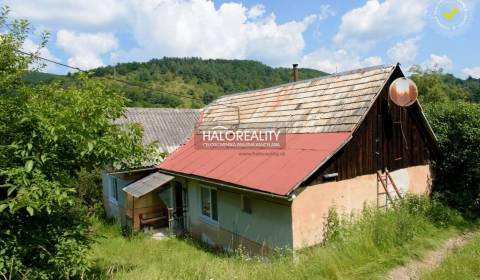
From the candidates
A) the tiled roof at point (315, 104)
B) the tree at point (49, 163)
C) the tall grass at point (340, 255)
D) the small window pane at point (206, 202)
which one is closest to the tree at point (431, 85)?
the tiled roof at point (315, 104)

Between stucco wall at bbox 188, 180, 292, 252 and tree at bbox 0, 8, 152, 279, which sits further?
stucco wall at bbox 188, 180, 292, 252

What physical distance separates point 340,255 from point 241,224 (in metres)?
4.24

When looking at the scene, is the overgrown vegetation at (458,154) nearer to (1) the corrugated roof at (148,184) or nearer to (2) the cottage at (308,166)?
(2) the cottage at (308,166)

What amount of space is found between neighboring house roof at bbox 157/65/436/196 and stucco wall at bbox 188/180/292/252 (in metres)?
0.66


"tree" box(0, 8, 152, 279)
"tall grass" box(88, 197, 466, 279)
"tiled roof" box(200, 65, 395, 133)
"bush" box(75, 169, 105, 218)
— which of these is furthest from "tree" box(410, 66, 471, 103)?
"tree" box(0, 8, 152, 279)

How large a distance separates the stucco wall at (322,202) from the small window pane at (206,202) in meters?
4.58

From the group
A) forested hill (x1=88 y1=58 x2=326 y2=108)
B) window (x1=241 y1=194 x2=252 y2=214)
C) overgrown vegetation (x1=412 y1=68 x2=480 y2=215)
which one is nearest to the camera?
window (x1=241 y1=194 x2=252 y2=214)

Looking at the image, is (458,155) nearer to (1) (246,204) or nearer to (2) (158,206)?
(1) (246,204)

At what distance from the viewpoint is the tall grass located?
19.0 feet

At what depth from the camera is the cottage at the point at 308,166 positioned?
28.7 feet

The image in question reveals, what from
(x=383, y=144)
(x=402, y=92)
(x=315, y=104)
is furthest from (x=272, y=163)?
(x=402, y=92)

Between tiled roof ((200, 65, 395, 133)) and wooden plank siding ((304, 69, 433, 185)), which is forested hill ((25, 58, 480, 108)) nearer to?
tiled roof ((200, 65, 395, 133))

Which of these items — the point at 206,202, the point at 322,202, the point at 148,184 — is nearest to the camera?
the point at 322,202

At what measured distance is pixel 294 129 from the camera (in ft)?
38.4
